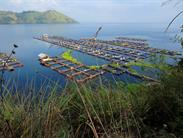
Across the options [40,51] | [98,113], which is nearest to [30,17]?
[40,51]

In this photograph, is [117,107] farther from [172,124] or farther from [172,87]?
[172,87]

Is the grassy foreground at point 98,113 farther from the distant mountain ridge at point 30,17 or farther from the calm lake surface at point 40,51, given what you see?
the distant mountain ridge at point 30,17

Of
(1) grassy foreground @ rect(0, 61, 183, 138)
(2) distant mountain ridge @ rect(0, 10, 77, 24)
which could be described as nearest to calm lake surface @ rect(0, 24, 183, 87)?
(1) grassy foreground @ rect(0, 61, 183, 138)

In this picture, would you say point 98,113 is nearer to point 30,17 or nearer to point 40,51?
point 40,51

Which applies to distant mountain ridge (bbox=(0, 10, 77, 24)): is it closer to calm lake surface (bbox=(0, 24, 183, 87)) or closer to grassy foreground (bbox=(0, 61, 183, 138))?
calm lake surface (bbox=(0, 24, 183, 87))

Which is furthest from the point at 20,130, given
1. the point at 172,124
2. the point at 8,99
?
the point at 172,124
